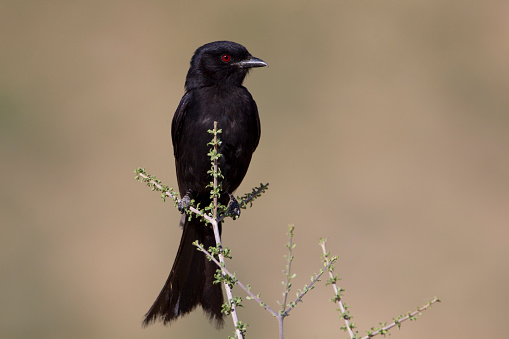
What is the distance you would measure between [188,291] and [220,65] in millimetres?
1770

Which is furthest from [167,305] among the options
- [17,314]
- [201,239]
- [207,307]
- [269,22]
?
[269,22]

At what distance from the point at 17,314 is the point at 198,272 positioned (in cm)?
418

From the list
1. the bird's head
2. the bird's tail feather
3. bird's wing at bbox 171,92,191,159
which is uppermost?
the bird's head


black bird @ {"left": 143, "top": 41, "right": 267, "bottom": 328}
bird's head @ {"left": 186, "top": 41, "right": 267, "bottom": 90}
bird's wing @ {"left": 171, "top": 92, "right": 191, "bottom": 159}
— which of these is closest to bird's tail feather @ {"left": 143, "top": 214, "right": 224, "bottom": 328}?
black bird @ {"left": 143, "top": 41, "right": 267, "bottom": 328}

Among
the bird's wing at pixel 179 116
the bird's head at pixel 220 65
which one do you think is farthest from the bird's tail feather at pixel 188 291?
the bird's head at pixel 220 65

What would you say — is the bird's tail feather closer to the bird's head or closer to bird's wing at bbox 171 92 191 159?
bird's wing at bbox 171 92 191 159

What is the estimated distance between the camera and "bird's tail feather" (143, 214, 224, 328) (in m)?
4.64

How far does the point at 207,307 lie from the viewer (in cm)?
480

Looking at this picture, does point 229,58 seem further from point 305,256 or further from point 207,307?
point 305,256

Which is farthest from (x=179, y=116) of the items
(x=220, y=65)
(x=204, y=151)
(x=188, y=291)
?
(x=188, y=291)

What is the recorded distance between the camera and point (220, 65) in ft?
17.5

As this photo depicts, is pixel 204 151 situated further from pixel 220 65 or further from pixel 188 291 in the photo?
pixel 188 291

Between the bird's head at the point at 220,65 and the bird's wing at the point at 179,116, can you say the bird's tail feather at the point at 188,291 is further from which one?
the bird's head at the point at 220,65

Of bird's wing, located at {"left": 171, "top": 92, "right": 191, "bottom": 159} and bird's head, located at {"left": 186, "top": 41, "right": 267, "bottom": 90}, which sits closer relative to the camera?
bird's wing, located at {"left": 171, "top": 92, "right": 191, "bottom": 159}
